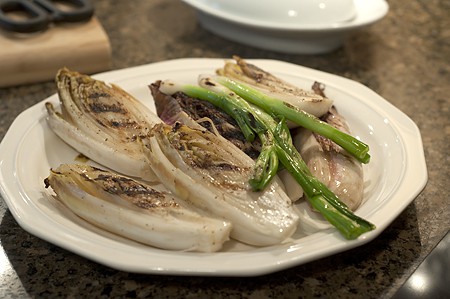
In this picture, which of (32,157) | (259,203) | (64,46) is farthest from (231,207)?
(64,46)

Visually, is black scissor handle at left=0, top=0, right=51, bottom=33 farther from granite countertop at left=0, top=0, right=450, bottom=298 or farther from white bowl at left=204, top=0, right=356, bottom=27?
white bowl at left=204, top=0, right=356, bottom=27

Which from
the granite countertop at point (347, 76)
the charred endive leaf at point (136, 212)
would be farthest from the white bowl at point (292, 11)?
the charred endive leaf at point (136, 212)

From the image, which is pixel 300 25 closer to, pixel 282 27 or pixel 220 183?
pixel 282 27

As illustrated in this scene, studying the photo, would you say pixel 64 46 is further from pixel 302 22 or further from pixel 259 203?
pixel 259 203

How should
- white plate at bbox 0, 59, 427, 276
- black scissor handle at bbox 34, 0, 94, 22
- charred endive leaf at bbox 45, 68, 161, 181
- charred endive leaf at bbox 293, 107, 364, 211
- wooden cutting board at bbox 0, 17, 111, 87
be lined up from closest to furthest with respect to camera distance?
1. white plate at bbox 0, 59, 427, 276
2. charred endive leaf at bbox 293, 107, 364, 211
3. charred endive leaf at bbox 45, 68, 161, 181
4. wooden cutting board at bbox 0, 17, 111, 87
5. black scissor handle at bbox 34, 0, 94, 22

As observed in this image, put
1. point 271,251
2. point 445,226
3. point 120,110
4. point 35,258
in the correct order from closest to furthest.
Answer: point 271,251, point 35,258, point 445,226, point 120,110

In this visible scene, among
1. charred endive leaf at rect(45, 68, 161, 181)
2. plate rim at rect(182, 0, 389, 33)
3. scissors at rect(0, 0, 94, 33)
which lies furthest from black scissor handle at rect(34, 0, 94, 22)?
charred endive leaf at rect(45, 68, 161, 181)
